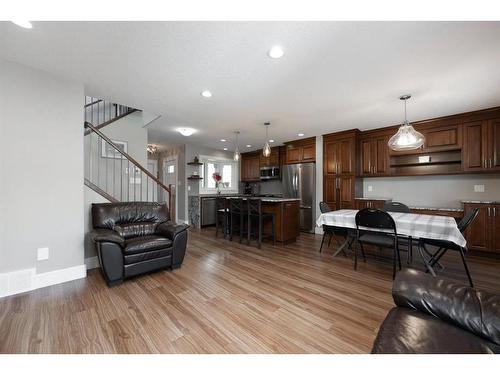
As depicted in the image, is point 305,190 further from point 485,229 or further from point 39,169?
point 39,169

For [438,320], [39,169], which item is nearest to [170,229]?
[39,169]

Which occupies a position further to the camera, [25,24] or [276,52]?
[276,52]

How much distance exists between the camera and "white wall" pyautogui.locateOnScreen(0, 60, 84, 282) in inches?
82.9

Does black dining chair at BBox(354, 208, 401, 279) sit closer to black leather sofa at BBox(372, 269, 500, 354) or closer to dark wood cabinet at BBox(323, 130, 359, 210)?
black leather sofa at BBox(372, 269, 500, 354)

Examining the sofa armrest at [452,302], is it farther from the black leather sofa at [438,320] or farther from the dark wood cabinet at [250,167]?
the dark wood cabinet at [250,167]

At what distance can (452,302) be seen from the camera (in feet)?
3.42

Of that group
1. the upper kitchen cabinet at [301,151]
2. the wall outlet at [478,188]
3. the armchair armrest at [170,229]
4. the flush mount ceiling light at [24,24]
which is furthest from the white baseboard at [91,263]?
the wall outlet at [478,188]

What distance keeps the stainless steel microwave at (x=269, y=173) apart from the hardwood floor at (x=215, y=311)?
3.49 m

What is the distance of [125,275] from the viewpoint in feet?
7.62

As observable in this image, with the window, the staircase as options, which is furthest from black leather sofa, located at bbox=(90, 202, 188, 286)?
the window

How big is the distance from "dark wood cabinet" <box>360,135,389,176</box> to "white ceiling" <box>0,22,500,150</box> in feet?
3.11

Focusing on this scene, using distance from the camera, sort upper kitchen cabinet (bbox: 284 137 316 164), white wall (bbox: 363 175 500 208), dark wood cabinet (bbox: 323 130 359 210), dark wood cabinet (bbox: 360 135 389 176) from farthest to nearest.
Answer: upper kitchen cabinet (bbox: 284 137 316 164), dark wood cabinet (bbox: 323 130 359 210), dark wood cabinet (bbox: 360 135 389 176), white wall (bbox: 363 175 500 208)

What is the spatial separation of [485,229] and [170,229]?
4942mm
